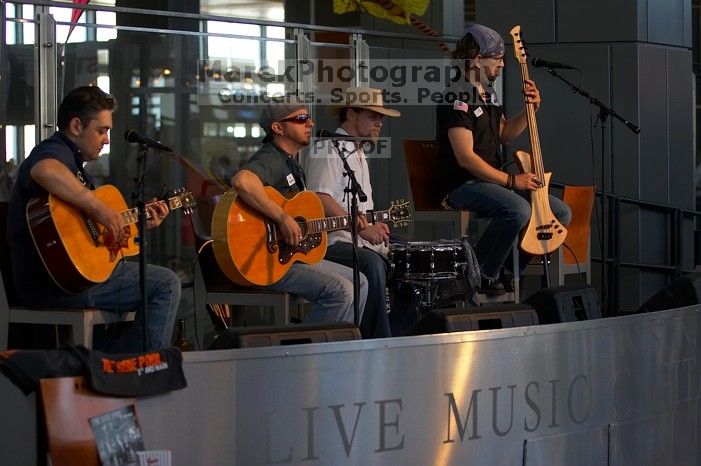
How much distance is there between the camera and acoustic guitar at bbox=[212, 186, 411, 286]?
18.5ft

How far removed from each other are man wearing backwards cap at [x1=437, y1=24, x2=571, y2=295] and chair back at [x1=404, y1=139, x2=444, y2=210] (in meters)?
0.09

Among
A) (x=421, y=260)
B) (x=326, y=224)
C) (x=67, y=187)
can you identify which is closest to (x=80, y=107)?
(x=67, y=187)

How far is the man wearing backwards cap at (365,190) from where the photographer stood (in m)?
6.07

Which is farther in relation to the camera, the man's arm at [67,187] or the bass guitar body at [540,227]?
the bass guitar body at [540,227]

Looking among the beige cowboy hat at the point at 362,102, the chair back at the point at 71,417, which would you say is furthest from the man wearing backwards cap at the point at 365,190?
the chair back at the point at 71,417

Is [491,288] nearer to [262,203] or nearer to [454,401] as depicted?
[262,203]

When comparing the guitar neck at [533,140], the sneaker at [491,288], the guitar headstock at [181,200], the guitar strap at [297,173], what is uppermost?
the guitar neck at [533,140]

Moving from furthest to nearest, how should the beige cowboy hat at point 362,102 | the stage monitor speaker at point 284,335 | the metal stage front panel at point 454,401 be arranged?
the beige cowboy hat at point 362,102 < the stage monitor speaker at point 284,335 < the metal stage front panel at point 454,401

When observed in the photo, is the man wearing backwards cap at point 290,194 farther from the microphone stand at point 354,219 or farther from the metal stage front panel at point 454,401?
the metal stage front panel at point 454,401

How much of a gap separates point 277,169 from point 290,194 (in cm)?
13

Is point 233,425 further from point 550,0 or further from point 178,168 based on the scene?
point 550,0

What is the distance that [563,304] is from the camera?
484cm

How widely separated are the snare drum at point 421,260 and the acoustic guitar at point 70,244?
5.30ft

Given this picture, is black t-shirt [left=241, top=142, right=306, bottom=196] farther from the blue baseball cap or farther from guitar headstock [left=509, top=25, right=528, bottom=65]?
guitar headstock [left=509, top=25, right=528, bottom=65]
